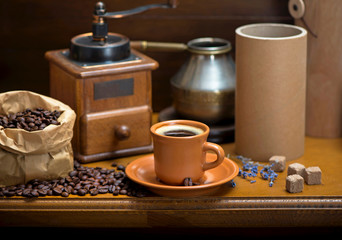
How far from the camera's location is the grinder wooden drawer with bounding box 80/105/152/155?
4.57ft

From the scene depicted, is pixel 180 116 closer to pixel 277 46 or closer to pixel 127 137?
pixel 127 137

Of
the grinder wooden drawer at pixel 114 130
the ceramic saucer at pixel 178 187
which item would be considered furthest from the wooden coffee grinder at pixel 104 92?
the ceramic saucer at pixel 178 187

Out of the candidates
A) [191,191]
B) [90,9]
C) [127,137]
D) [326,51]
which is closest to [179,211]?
[191,191]

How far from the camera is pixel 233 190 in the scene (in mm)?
1262

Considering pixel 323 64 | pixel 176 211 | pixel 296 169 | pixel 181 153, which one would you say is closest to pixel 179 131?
pixel 181 153

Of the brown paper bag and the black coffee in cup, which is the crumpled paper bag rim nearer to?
the brown paper bag

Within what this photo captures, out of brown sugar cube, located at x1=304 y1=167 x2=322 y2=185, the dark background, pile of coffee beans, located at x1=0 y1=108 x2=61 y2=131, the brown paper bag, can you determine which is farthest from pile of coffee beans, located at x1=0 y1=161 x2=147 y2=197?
the dark background

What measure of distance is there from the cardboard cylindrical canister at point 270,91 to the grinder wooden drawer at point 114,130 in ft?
0.75

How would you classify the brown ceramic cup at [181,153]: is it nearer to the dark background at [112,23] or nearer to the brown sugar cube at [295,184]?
the brown sugar cube at [295,184]

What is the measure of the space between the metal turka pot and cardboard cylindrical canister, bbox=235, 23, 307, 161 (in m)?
0.09

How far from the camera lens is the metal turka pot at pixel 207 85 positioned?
1.50 meters

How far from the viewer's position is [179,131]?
124cm

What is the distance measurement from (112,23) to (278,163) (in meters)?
0.65

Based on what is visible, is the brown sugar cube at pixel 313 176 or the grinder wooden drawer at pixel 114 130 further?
the grinder wooden drawer at pixel 114 130
